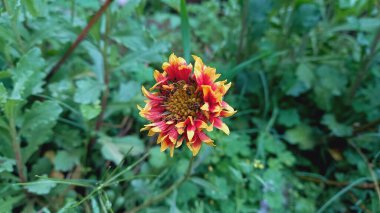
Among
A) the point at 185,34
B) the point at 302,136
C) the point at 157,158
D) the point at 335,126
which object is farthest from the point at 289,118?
the point at 185,34

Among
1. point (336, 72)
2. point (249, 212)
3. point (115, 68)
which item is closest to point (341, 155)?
point (336, 72)

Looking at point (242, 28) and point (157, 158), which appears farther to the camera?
point (242, 28)

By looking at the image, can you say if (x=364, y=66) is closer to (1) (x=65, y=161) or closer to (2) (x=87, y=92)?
(2) (x=87, y=92)

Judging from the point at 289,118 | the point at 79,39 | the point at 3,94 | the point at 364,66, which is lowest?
the point at 289,118

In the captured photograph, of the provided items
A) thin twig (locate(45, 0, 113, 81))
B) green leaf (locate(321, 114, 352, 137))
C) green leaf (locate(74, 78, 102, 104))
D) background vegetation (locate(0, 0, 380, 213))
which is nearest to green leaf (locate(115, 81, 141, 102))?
background vegetation (locate(0, 0, 380, 213))

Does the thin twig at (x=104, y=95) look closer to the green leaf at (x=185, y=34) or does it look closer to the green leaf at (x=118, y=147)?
the green leaf at (x=118, y=147)

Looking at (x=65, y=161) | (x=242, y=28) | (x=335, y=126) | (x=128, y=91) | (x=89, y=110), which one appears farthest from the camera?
(x=242, y=28)

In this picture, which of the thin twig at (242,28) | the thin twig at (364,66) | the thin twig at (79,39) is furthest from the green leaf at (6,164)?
Result: the thin twig at (364,66)

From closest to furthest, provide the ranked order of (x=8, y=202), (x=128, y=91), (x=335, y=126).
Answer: (x=8, y=202) → (x=128, y=91) → (x=335, y=126)
